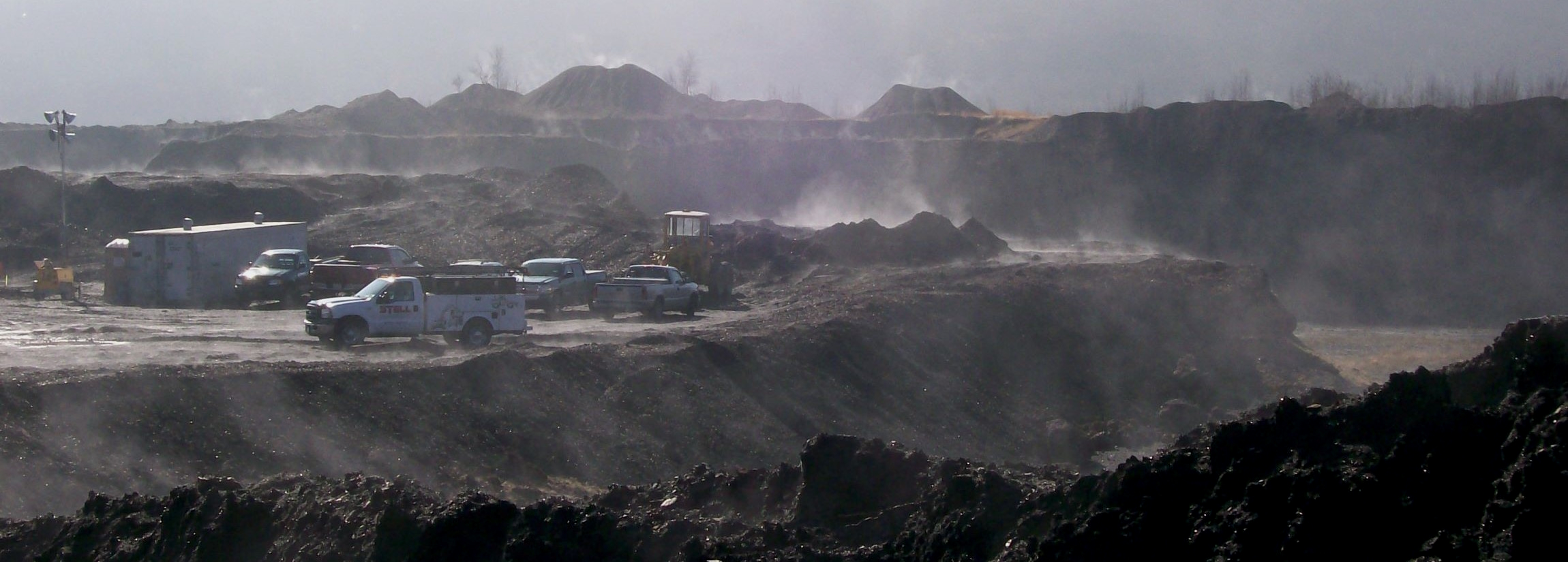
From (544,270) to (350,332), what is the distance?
9680 mm

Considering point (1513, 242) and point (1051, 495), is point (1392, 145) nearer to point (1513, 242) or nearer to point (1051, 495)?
point (1513, 242)

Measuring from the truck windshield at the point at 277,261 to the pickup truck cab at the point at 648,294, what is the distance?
7.79 metres

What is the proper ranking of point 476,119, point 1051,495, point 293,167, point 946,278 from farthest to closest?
1. point 476,119
2. point 293,167
3. point 946,278
4. point 1051,495

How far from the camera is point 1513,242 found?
51.0 metres

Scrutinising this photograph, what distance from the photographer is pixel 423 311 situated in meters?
22.4

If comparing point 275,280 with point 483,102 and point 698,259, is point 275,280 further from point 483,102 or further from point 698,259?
point 483,102

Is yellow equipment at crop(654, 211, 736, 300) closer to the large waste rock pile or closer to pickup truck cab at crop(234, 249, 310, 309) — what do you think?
the large waste rock pile

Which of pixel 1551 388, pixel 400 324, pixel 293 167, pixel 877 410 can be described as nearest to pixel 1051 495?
pixel 1551 388

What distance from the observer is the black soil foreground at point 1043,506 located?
608cm

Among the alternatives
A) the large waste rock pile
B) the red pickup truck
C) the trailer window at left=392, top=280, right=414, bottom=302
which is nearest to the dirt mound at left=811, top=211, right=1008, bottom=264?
the large waste rock pile

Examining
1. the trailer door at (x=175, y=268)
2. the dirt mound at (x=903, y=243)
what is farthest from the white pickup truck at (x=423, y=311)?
the dirt mound at (x=903, y=243)

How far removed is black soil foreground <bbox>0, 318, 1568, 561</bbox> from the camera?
6.08 metres

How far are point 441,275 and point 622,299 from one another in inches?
291

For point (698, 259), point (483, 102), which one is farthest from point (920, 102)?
point (698, 259)
